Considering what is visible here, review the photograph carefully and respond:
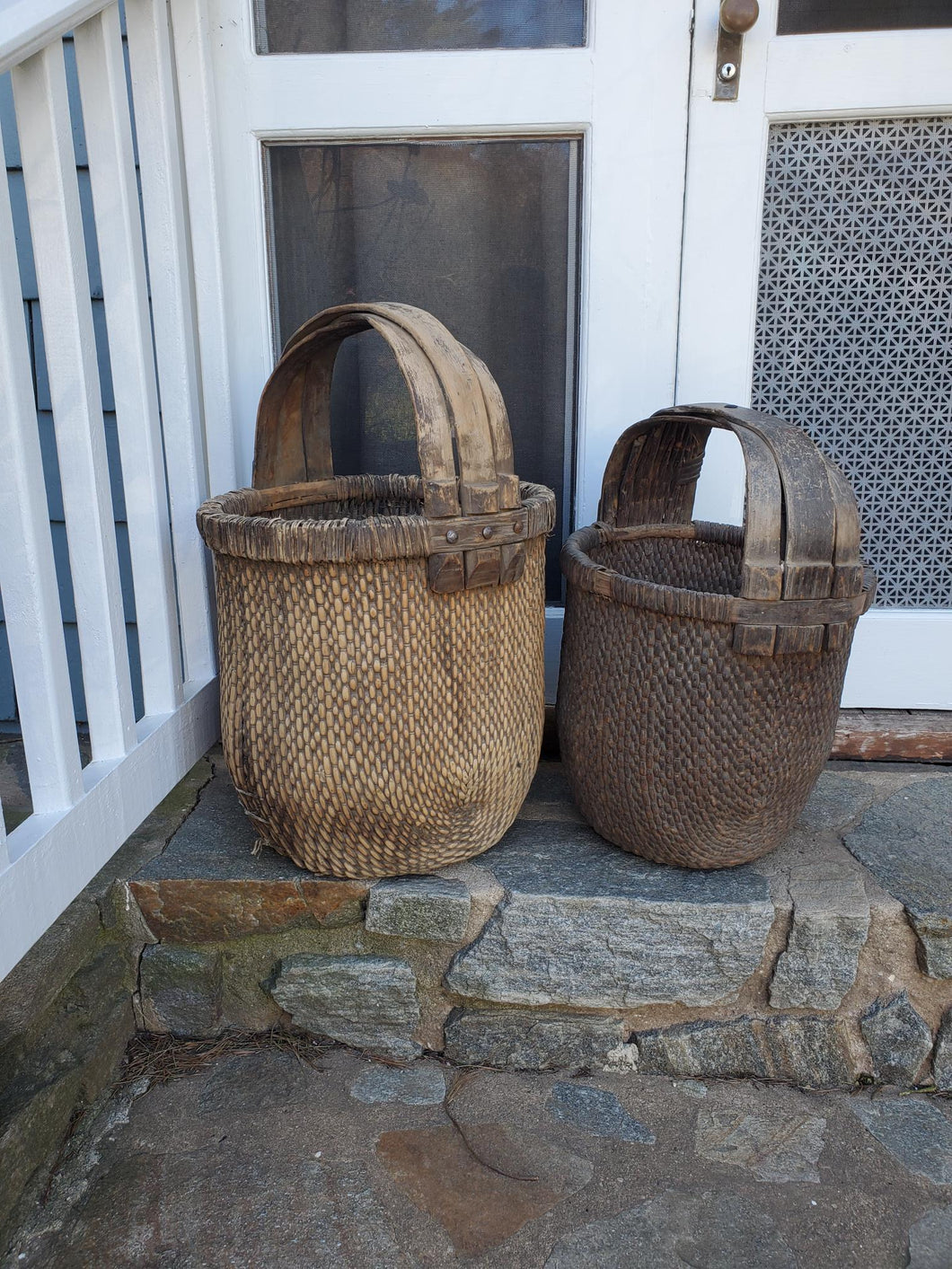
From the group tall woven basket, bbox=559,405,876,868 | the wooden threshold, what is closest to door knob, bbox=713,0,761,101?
tall woven basket, bbox=559,405,876,868

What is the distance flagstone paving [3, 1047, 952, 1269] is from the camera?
3.93 ft

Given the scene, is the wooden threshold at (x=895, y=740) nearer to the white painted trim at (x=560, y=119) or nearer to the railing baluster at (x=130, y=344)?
the white painted trim at (x=560, y=119)

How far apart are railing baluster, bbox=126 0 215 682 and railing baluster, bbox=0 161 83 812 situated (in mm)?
433

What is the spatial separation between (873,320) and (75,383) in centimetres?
158

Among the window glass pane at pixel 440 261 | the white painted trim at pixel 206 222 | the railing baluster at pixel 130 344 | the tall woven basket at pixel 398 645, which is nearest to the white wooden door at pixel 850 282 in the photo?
the window glass pane at pixel 440 261

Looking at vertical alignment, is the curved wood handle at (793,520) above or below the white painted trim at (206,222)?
below

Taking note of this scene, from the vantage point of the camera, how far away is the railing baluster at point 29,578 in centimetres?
117

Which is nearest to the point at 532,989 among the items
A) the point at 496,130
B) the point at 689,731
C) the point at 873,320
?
the point at 689,731

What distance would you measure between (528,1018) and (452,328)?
1411 millimetres

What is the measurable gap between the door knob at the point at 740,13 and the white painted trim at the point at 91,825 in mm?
1644

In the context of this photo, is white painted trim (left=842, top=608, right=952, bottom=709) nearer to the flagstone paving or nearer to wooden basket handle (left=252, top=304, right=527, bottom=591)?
the flagstone paving

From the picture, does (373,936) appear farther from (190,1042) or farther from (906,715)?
(906,715)

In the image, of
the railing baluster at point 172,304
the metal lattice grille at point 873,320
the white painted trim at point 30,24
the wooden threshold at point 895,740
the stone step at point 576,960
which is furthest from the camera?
the wooden threshold at point 895,740

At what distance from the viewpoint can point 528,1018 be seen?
5.01 feet
